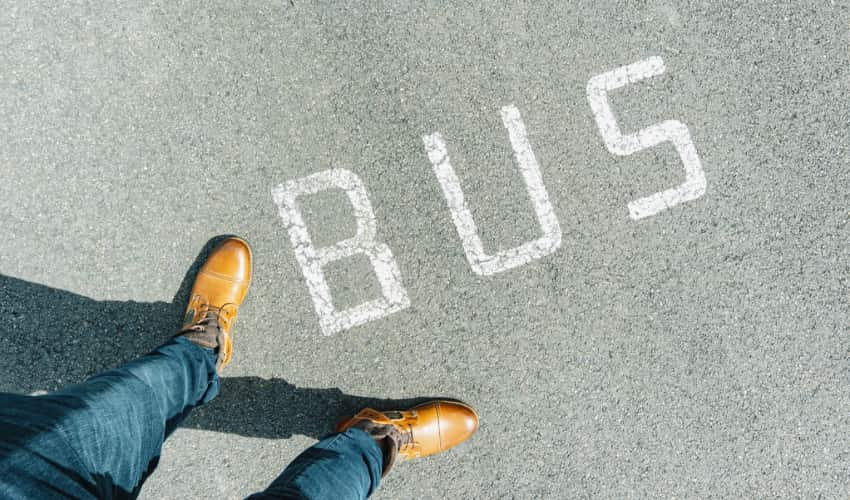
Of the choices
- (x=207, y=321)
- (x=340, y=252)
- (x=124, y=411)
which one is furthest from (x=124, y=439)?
(x=340, y=252)

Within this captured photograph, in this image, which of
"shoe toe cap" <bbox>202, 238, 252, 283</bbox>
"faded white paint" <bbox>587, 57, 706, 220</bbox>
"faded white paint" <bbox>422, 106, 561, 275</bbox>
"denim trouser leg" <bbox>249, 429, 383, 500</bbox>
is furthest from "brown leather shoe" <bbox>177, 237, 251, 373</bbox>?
"faded white paint" <bbox>587, 57, 706, 220</bbox>

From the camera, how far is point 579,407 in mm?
A: 3059

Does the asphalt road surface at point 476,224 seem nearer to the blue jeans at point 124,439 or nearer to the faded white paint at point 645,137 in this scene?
the faded white paint at point 645,137

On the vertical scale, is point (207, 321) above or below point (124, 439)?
above

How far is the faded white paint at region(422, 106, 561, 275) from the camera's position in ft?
9.95

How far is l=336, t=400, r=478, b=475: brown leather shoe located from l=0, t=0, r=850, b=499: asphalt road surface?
130mm

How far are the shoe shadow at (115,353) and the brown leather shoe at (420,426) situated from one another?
10.2 inches

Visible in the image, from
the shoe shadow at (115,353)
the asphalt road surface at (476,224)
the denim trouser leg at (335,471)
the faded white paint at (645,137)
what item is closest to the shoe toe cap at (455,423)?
the asphalt road surface at (476,224)

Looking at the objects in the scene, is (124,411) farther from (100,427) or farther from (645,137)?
(645,137)

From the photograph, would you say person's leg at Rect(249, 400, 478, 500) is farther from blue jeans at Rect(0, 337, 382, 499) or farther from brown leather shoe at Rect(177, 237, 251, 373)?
brown leather shoe at Rect(177, 237, 251, 373)

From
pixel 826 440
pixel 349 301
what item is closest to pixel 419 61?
pixel 349 301

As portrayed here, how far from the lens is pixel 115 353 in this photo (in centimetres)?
293

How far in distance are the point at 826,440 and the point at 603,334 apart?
1.45 meters

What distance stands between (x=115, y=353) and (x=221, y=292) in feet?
A: 2.28
